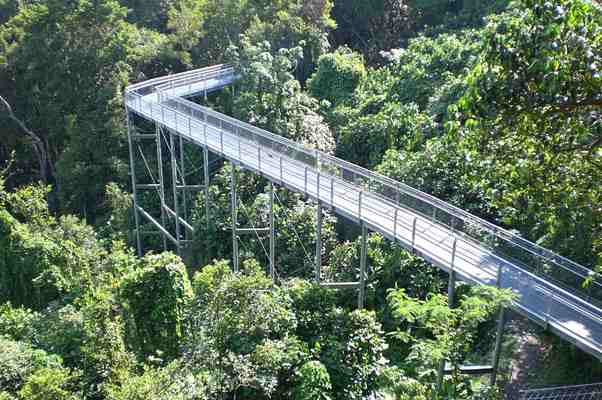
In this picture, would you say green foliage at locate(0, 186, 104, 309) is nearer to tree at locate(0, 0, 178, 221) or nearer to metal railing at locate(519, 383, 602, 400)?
tree at locate(0, 0, 178, 221)

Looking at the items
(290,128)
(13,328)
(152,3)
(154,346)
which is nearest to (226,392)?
(154,346)

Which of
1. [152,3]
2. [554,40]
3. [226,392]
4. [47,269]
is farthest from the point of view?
[152,3]

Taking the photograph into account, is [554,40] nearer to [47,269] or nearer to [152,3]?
[47,269]

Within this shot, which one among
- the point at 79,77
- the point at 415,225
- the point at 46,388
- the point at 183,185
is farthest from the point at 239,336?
the point at 79,77

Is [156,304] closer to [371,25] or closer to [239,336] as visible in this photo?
[239,336]

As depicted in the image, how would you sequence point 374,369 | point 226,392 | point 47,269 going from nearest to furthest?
point 226,392 < point 374,369 < point 47,269

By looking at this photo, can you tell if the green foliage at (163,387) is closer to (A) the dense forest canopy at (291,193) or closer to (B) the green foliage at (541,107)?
(A) the dense forest canopy at (291,193)
